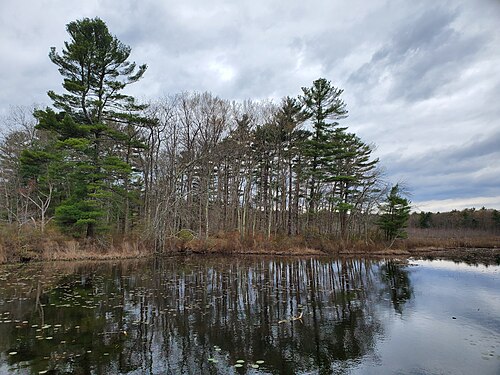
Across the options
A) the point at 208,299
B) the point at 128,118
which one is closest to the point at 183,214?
the point at 128,118

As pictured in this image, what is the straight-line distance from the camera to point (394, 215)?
31500mm

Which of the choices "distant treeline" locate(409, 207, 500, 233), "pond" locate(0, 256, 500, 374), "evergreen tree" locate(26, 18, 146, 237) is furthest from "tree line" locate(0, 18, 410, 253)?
"distant treeline" locate(409, 207, 500, 233)

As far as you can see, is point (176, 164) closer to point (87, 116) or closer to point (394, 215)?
point (87, 116)

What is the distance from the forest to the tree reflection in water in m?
10.0

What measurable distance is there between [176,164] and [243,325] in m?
25.8

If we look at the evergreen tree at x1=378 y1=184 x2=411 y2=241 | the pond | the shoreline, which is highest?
the evergreen tree at x1=378 y1=184 x2=411 y2=241

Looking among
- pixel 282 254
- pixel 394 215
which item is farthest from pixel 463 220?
pixel 282 254

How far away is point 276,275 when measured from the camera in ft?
52.9

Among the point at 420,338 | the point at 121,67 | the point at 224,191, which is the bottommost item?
the point at 420,338

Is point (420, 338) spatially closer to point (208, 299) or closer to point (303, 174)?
point (208, 299)

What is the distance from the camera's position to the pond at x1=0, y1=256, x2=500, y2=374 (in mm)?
5613

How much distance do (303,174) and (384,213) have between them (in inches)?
376

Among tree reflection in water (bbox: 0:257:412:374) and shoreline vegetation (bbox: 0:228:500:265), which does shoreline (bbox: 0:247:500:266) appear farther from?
tree reflection in water (bbox: 0:257:412:374)

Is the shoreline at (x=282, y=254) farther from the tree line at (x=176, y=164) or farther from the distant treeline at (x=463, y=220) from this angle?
the distant treeline at (x=463, y=220)
